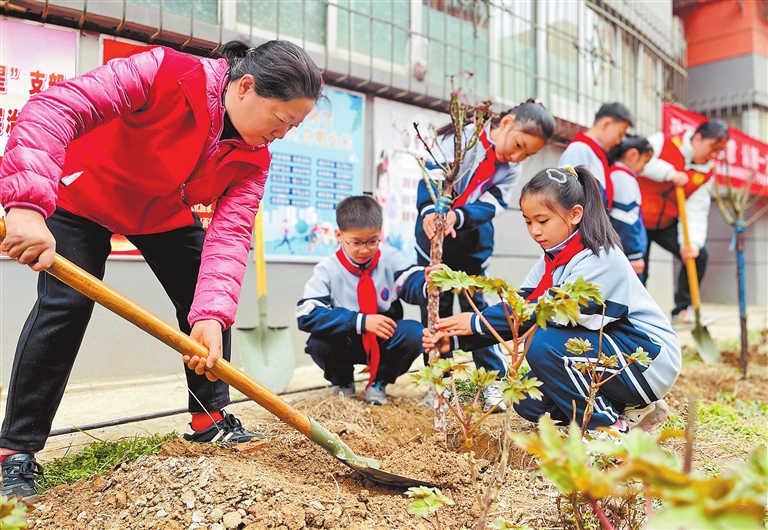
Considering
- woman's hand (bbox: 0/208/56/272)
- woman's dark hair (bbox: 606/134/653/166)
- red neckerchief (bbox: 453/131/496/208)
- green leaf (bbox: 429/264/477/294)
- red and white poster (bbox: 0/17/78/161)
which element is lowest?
green leaf (bbox: 429/264/477/294)

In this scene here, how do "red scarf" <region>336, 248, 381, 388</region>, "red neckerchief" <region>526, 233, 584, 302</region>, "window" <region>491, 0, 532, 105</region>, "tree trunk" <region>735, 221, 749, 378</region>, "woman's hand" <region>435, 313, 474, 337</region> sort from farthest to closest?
1. "window" <region>491, 0, 532, 105</region>
2. "tree trunk" <region>735, 221, 749, 378</region>
3. "red scarf" <region>336, 248, 381, 388</region>
4. "red neckerchief" <region>526, 233, 584, 302</region>
5. "woman's hand" <region>435, 313, 474, 337</region>

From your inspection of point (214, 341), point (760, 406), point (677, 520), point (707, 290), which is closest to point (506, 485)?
point (214, 341)

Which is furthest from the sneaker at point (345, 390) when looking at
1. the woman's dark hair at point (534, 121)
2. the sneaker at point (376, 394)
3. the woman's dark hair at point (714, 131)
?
the woman's dark hair at point (714, 131)

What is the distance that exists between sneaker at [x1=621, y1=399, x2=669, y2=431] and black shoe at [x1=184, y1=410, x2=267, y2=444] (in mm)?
1379

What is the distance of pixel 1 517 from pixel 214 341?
905 mm

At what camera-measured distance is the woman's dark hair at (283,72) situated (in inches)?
66.3

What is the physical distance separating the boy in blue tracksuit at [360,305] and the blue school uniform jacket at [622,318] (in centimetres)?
80

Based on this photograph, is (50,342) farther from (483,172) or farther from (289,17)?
(289,17)

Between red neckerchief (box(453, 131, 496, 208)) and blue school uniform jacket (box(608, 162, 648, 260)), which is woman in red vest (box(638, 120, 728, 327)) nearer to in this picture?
blue school uniform jacket (box(608, 162, 648, 260))

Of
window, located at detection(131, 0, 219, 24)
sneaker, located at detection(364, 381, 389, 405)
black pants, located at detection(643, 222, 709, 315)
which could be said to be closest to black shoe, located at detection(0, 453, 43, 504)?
sneaker, located at detection(364, 381, 389, 405)

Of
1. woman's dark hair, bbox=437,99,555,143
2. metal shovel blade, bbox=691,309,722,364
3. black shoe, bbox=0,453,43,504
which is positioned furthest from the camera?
metal shovel blade, bbox=691,309,722,364

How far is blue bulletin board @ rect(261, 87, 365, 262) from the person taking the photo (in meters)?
4.00

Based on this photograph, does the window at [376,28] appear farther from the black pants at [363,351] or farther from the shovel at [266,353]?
the black pants at [363,351]

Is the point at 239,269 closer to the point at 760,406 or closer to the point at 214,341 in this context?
the point at 214,341
